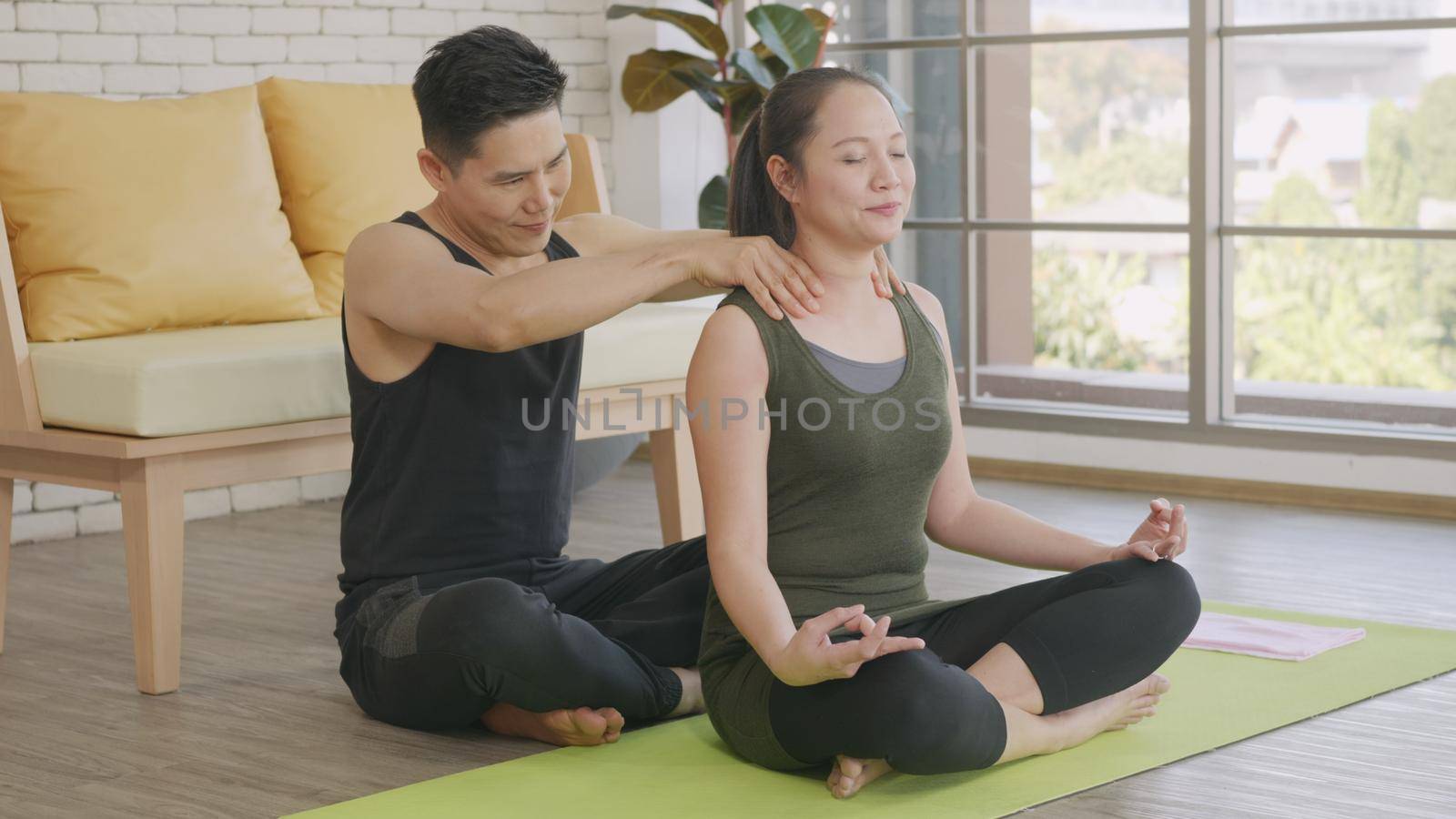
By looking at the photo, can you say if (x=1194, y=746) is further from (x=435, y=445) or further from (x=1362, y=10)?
(x=1362, y=10)

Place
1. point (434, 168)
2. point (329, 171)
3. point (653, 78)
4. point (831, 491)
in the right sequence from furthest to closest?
point (653, 78) < point (329, 171) < point (434, 168) < point (831, 491)

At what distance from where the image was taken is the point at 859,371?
1.91 meters

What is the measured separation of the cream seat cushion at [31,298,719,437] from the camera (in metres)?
2.44

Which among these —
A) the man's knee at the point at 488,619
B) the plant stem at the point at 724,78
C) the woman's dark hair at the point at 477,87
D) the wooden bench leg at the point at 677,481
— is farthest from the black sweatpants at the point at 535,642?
the plant stem at the point at 724,78

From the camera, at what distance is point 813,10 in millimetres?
4414

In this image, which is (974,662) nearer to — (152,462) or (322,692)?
(322,692)

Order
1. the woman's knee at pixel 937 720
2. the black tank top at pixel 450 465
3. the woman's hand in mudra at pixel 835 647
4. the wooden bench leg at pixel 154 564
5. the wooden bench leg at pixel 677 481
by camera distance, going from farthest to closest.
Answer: the wooden bench leg at pixel 677 481
the wooden bench leg at pixel 154 564
the black tank top at pixel 450 465
the woman's knee at pixel 937 720
the woman's hand in mudra at pixel 835 647

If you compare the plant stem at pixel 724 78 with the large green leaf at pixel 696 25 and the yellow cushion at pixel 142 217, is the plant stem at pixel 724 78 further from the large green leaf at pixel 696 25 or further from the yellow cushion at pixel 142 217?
the yellow cushion at pixel 142 217

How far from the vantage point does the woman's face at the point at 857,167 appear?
72.5 inches

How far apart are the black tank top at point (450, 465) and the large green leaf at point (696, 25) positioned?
2354 mm

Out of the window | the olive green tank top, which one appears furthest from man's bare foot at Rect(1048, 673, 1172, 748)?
the window

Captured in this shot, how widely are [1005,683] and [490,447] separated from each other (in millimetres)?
712

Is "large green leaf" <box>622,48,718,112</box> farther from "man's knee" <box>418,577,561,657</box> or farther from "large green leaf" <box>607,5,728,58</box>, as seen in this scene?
"man's knee" <box>418,577,561,657</box>

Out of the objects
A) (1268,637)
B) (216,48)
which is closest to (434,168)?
(1268,637)
